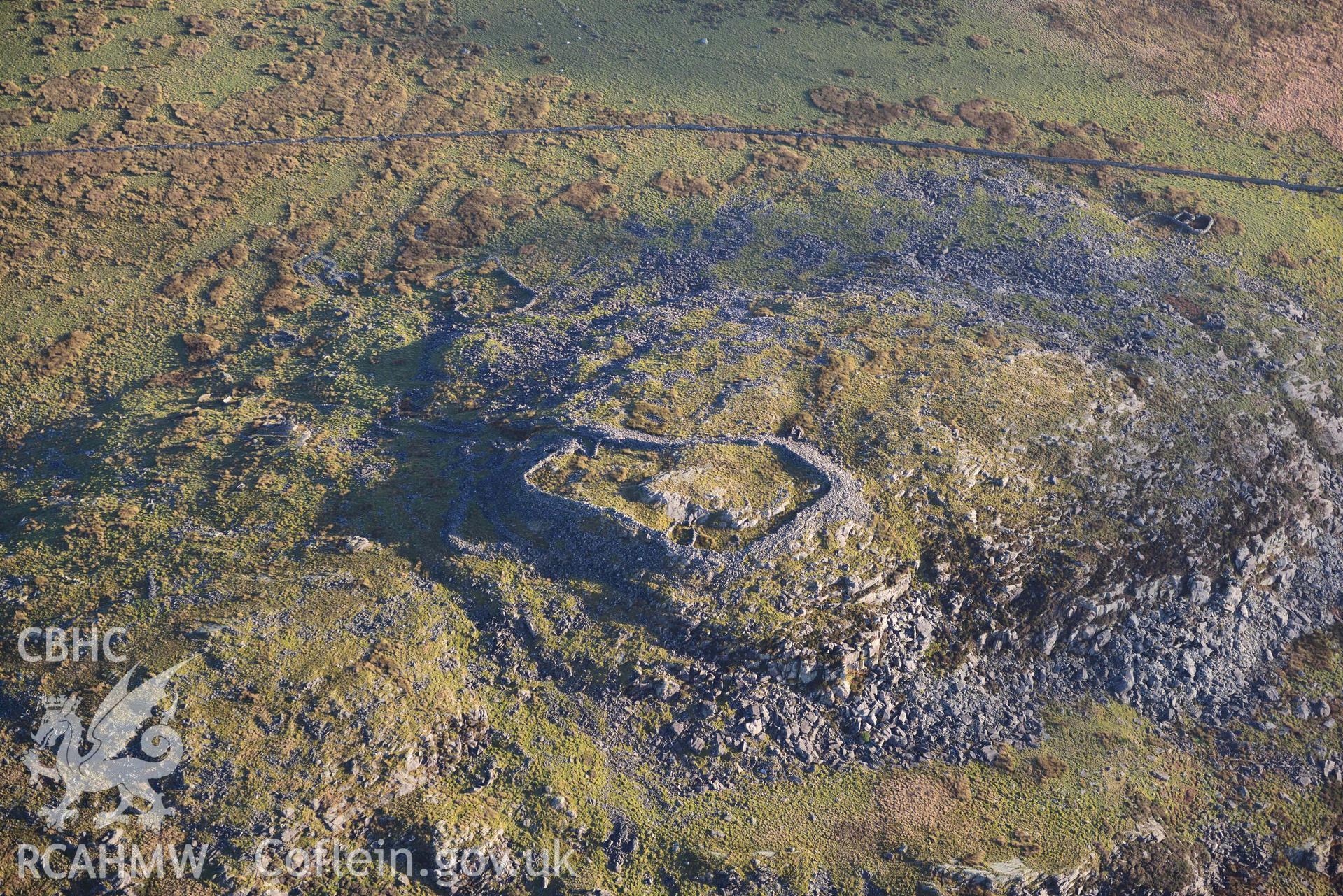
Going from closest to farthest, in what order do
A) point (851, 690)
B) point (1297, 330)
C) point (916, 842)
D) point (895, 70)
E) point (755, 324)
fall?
point (916, 842) → point (851, 690) → point (755, 324) → point (1297, 330) → point (895, 70)

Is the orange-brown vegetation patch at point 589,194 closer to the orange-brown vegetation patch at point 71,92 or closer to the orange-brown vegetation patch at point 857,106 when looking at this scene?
the orange-brown vegetation patch at point 857,106

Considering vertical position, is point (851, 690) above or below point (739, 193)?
below

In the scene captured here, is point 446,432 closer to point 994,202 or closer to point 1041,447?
point 1041,447

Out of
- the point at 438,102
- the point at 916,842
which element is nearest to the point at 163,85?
the point at 438,102

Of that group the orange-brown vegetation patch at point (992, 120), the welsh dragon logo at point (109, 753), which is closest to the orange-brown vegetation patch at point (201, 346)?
the welsh dragon logo at point (109, 753)

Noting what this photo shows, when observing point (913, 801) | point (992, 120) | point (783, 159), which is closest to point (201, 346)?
point (783, 159)

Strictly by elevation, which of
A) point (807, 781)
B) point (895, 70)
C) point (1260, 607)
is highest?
point (895, 70)

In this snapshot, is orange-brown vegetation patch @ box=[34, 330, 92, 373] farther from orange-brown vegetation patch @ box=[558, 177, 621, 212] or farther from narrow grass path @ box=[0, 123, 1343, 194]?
orange-brown vegetation patch @ box=[558, 177, 621, 212]
